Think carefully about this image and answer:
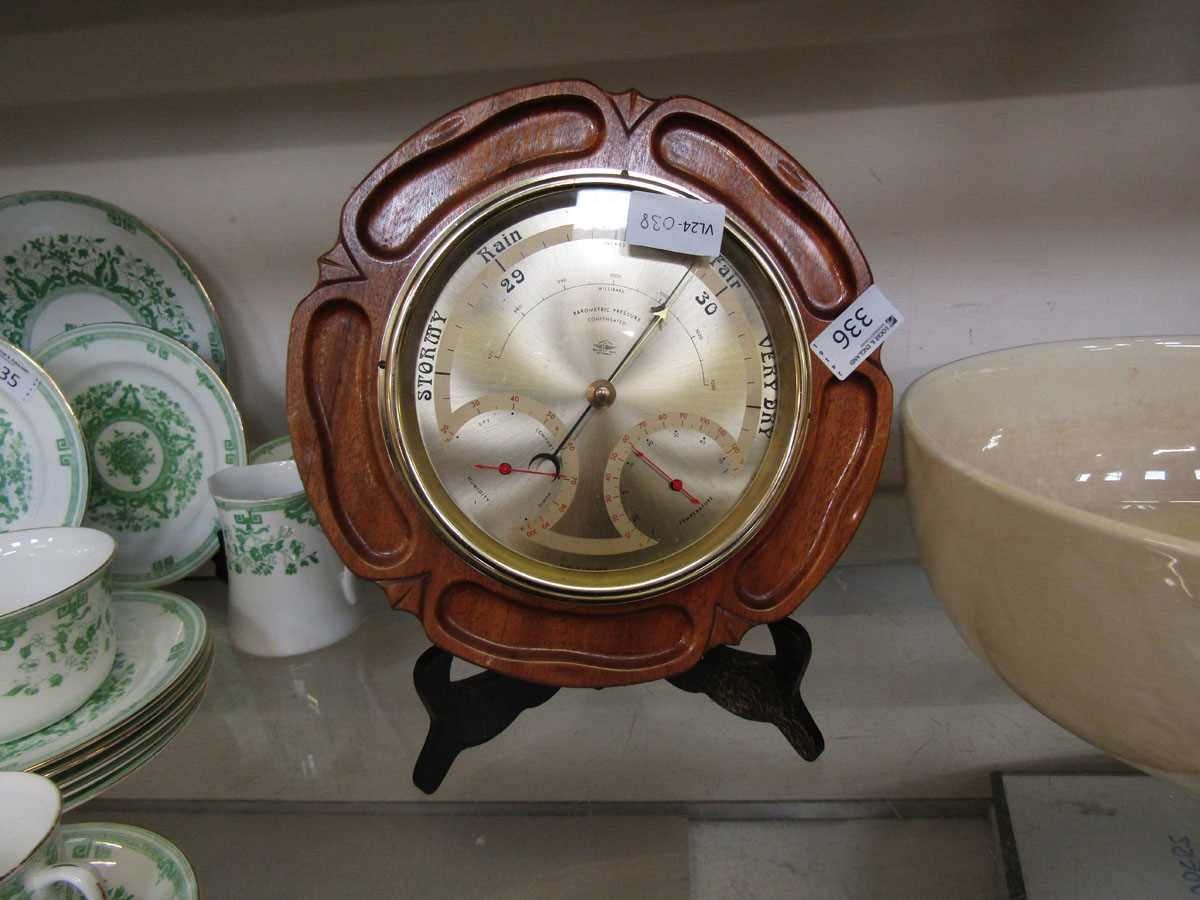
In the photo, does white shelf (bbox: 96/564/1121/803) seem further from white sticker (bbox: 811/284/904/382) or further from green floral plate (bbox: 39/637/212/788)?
white sticker (bbox: 811/284/904/382)

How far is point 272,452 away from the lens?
0.64 m

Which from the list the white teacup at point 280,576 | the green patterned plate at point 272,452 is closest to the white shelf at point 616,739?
the white teacup at point 280,576

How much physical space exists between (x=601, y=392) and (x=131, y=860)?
334 millimetres

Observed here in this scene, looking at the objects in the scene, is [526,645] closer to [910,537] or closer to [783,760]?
[783,760]

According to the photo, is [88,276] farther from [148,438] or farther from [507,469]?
[507,469]

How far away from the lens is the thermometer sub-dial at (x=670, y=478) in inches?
16.7

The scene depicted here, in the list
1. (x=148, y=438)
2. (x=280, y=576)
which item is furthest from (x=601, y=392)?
(x=148, y=438)

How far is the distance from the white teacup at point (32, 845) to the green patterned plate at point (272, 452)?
308 millimetres

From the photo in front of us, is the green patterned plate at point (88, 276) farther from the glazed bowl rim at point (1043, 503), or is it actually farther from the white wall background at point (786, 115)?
the glazed bowl rim at point (1043, 503)

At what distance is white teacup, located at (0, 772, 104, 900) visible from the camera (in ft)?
1.04

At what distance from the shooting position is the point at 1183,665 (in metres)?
0.27

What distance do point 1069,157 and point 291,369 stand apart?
1.95 feet

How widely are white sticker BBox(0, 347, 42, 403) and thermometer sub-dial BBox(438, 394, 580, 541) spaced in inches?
12.7

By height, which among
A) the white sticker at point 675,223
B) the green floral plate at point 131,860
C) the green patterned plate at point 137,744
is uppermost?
the white sticker at point 675,223
